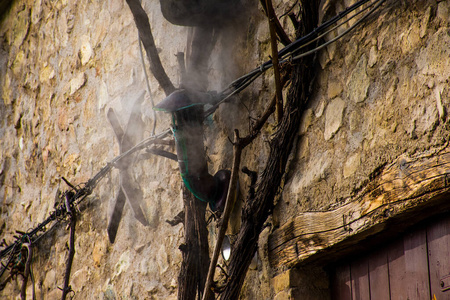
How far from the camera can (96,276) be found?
12.2ft

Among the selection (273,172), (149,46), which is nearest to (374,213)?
(273,172)

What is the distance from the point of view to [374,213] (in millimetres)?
2018

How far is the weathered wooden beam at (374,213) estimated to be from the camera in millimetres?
1816

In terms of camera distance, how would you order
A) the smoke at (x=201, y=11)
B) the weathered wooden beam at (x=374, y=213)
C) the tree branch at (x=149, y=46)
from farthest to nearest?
the tree branch at (x=149, y=46) < the smoke at (x=201, y=11) < the weathered wooden beam at (x=374, y=213)

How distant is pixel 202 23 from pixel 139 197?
3.73ft

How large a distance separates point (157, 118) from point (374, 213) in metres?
1.81

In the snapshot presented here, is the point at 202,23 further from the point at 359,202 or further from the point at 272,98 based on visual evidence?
the point at 359,202

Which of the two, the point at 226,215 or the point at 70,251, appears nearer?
the point at 226,215

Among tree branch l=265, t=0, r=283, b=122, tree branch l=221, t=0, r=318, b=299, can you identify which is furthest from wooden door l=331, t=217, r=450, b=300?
tree branch l=265, t=0, r=283, b=122

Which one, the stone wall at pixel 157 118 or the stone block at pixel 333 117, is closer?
the stone wall at pixel 157 118

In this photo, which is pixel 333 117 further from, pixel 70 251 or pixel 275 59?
pixel 70 251

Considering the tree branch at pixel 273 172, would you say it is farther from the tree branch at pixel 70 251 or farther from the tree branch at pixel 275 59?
the tree branch at pixel 70 251

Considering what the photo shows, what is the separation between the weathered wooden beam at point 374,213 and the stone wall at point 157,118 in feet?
0.17

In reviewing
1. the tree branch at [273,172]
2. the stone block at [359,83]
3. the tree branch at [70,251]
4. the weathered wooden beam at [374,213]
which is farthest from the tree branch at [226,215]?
the tree branch at [70,251]
